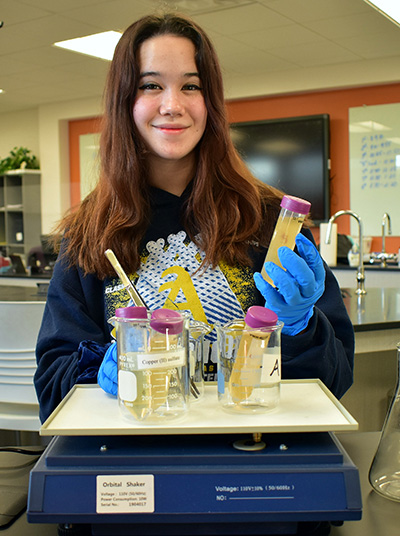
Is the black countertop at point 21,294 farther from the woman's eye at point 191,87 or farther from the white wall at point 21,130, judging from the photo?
the white wall at point 21,130

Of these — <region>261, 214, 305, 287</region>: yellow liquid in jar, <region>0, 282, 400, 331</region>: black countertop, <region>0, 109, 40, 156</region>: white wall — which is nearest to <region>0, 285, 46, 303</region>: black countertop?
<region>0, 282, 400, 331</region>: black countertop

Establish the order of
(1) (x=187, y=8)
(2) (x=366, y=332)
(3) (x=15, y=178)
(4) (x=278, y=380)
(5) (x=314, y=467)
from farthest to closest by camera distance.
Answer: (3) (x=15, y=178)
(1) (x=187, y=8)
(2) (x=366, y=332)
(4) (x=278, y=380)
(5) (x=314, y=467)

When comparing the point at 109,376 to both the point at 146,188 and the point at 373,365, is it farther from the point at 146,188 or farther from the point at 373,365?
the point at 373,365

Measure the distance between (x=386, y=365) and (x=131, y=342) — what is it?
2.03m

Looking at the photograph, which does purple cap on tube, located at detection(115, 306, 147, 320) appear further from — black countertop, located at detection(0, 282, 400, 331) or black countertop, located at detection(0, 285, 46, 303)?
black countertop, located at detection(0, 285, 46, 303)

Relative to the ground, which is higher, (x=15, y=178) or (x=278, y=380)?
(x=15, y=178)

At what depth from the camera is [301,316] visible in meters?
1.00

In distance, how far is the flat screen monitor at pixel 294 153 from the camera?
6.28 m

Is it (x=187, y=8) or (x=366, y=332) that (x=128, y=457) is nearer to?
(x=366, y=332)

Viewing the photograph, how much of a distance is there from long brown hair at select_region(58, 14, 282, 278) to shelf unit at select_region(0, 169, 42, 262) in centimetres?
696

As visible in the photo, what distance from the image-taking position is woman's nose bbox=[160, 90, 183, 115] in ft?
3.86

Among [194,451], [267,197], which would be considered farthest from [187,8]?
[194,451]

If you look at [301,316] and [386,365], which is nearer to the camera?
[301,316]

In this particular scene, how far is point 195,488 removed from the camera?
64 cm
